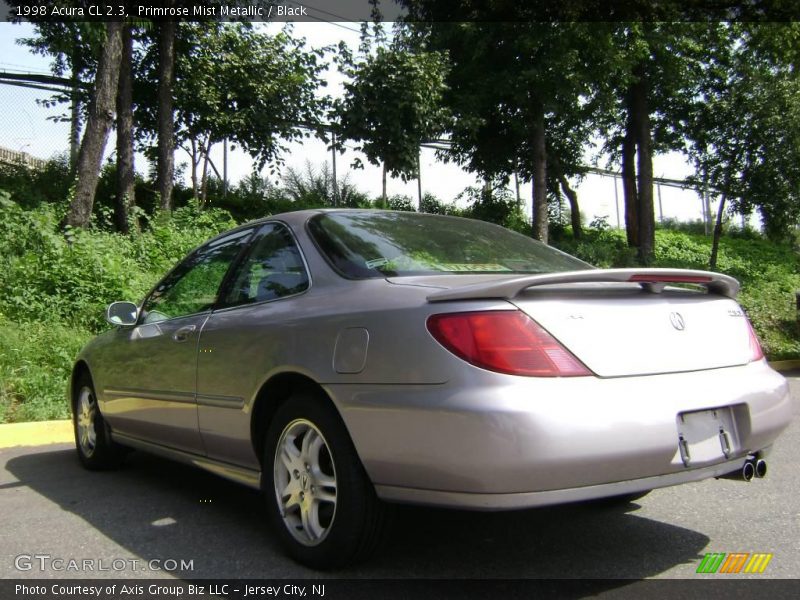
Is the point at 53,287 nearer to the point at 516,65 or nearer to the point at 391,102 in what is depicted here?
the point at 391,102

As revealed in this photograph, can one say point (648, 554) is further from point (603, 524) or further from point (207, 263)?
point (207, 263)

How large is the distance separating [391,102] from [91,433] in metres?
12.1

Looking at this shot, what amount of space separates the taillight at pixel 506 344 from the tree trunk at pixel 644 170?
62.6 feet

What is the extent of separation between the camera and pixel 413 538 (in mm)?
3451

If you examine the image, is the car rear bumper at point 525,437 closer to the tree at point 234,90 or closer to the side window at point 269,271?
the side window at point 269,271

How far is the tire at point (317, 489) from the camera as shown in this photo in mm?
2801

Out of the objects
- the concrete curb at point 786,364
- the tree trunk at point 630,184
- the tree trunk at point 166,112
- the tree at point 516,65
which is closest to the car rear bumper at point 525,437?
the concrete curb at point 786,364

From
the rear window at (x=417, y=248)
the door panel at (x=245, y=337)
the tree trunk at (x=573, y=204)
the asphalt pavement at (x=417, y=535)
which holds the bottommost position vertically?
the asphalt pavement at (x=417, y=535)

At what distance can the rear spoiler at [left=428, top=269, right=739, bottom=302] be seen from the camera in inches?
103

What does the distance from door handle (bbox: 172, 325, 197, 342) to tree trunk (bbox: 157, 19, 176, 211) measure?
10.5m

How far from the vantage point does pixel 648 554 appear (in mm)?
3217

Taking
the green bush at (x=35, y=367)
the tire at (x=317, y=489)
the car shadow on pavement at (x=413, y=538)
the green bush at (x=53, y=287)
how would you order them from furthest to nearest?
the green bush at (x=53, y=287) < the green bush at (x=35, y=367) < the car shadow on pavement at (x=413, y=538) < the tire at (x=317, y=489)

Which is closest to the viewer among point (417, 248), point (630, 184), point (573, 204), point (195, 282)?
point (417, 248)

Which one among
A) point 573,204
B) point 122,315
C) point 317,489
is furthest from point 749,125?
point 317,489
